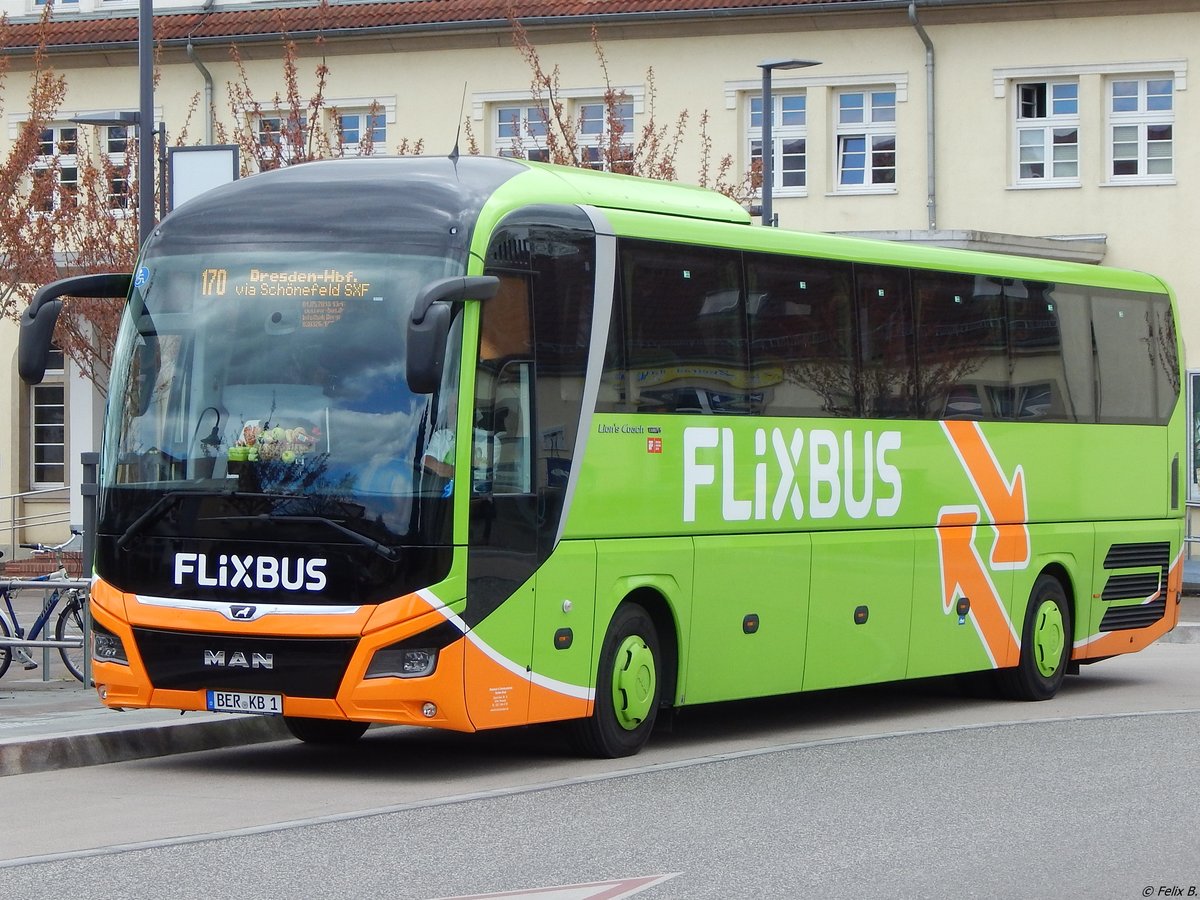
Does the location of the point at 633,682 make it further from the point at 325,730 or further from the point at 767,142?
the point at 767,142

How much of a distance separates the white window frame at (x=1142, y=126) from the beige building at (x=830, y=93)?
32mm

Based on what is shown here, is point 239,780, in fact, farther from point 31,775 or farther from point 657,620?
point 657,620

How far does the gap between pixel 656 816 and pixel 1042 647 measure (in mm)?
7965

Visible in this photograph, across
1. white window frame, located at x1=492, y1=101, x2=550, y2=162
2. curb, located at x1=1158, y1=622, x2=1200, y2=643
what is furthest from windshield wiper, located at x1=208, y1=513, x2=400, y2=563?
white window frame, located at x1=492, y1=101, x2=550, y2=162

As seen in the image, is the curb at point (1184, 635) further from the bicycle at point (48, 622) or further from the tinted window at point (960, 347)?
the bicycle at point (48, 622)

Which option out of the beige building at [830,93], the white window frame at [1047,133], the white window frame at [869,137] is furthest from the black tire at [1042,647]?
the white window frame at [869,137]

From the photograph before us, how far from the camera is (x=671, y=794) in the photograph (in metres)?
11.6

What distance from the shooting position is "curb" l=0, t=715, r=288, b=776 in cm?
1245

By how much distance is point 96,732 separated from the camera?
43.0 feet

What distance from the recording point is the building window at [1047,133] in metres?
36.3

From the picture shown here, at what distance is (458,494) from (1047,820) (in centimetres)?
350

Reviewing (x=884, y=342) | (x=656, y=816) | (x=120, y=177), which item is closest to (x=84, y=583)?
(x=884, y=342)

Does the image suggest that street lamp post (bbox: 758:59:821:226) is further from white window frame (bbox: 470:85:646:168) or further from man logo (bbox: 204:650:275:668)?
man logo (bbox: 204:650:275:668)

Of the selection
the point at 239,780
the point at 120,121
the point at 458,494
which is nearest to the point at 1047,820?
the point at 458,494
